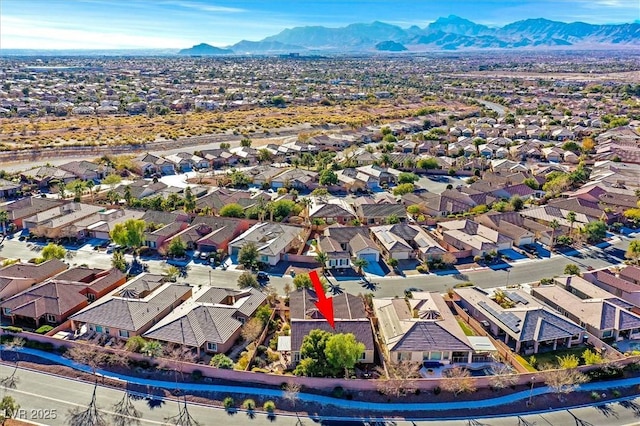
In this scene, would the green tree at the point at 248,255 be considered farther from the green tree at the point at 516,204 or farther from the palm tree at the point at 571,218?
the palm tree at the point at 571,218

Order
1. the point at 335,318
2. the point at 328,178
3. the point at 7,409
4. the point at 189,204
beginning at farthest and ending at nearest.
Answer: the point at 328,178 → the point at 189,204 → the point at 335,318 → the point at 7,409

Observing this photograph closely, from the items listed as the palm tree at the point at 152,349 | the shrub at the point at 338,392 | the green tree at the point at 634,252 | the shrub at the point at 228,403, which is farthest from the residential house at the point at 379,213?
the shrub at the point at 228,403

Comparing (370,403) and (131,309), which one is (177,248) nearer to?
(131,309)

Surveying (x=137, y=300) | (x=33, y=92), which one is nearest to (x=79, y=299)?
(x=137, y=300)

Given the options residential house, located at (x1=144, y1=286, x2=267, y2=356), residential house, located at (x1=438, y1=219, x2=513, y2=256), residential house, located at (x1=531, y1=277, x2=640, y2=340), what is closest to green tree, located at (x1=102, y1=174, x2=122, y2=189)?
residential house, located at (x1=144, y1=286, x2=267, y2=356)

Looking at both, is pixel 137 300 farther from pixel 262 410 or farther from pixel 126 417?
pixel 262 410

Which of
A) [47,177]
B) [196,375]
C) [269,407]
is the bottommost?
[269,407]

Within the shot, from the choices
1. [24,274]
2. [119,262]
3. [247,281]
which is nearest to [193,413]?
[247,281]

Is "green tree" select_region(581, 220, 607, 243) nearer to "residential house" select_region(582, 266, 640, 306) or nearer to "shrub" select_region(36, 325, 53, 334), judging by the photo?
"residential house" select_region(582, 266, 640, 306)
